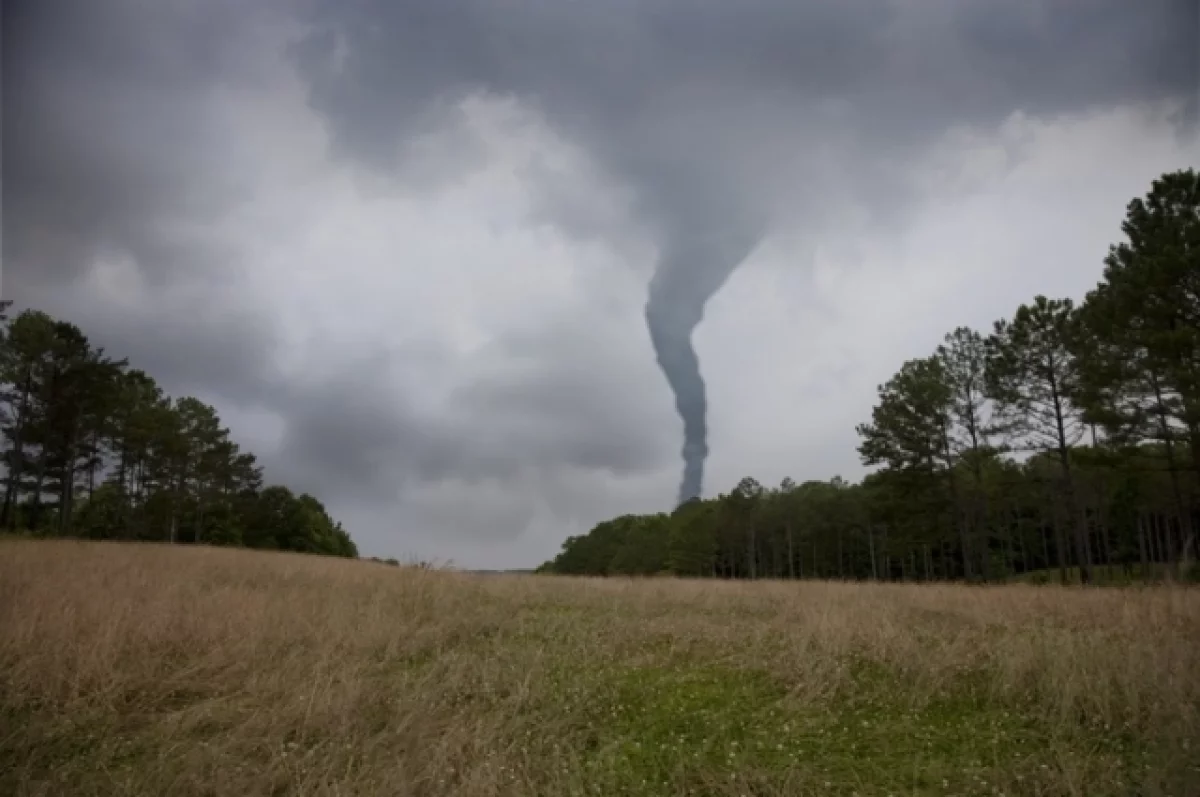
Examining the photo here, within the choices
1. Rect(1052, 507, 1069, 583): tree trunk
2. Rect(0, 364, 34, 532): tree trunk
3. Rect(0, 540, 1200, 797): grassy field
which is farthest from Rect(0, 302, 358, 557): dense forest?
Rect(1052, 507, 1069, 583): tree trunk

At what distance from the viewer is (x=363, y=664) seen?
6.38 metres

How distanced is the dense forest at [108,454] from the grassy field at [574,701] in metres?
22.7

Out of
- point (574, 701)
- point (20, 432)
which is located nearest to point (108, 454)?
point (20, 432)

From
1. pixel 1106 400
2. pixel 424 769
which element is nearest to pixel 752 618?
pixel 424 769

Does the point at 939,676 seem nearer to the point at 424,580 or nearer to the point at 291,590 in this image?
the point at 424,580

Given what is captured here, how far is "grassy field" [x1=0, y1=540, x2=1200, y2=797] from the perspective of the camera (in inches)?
160

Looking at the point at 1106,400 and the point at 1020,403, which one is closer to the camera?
the point at 1106,400

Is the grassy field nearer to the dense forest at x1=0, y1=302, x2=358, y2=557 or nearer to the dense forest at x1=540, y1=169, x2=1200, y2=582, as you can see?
the dense forest at x1=540, y1=169, x2=1200, y2=582

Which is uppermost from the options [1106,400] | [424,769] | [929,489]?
[1106,400]

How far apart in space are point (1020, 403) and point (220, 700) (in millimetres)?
28880

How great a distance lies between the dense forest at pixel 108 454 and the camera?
29.5 meters

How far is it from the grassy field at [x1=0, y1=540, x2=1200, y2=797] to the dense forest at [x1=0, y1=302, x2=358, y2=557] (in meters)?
22.7

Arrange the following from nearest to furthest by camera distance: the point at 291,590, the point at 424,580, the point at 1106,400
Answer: the point at 291,590 → the point at 424,580 → the point at 1106,400

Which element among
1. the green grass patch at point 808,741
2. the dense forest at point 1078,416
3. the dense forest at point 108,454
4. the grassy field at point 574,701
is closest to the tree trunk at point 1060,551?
the dense forest at point 1078,416
